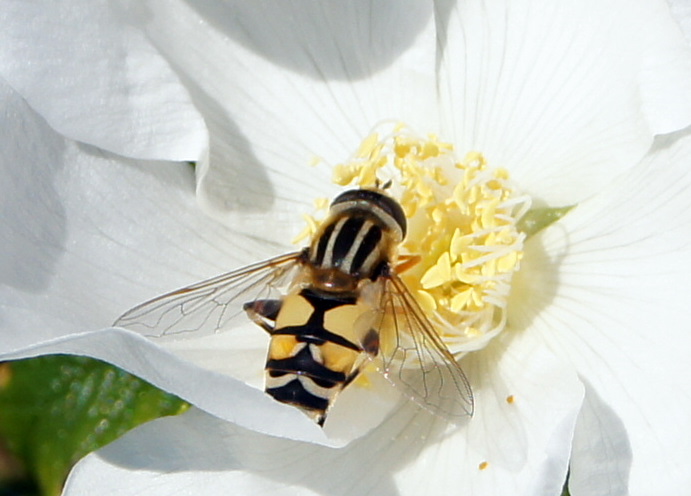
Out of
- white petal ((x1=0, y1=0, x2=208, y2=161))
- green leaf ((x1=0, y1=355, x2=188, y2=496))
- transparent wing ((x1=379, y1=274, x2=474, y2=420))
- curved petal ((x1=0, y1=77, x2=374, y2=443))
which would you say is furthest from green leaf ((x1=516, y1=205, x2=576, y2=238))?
green leaf ((x1=0, y1=355, x2=188, y2=496))

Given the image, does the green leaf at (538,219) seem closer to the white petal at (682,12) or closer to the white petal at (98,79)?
the white petal at (682,12)

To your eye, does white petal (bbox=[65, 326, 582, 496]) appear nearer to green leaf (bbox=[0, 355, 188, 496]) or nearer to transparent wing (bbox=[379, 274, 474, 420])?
transparent wing (bbox=[379, 274, 474, 420])

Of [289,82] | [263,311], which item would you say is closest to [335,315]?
[263,311]

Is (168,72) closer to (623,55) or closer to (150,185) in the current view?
(150,185)

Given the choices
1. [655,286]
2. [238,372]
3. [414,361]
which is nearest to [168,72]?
[238,372]

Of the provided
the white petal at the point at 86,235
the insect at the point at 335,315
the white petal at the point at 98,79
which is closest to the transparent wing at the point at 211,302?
the insect at the point at 335,315

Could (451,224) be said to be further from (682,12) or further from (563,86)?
(682,12)
